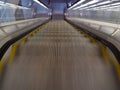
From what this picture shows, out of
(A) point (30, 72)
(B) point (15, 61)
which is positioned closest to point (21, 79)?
(A) point (30, 72)

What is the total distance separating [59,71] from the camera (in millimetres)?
3738

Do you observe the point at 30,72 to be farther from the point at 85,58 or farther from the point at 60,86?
the point at 85,58

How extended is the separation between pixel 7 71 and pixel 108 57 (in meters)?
1.67

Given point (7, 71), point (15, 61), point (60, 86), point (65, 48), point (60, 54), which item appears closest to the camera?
point (60, 86)

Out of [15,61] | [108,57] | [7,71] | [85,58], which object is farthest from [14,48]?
[108,57]

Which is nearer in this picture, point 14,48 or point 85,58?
point 85,58

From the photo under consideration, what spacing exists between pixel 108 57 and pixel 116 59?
0.17 m

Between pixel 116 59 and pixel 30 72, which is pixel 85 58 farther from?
pixel 30 72

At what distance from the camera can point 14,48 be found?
4.51 m

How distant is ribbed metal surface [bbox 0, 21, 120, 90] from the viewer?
3.41 metres

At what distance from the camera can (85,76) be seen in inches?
141

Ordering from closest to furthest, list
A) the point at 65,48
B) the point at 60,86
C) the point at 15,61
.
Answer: the point at 60,86 → the point at 15,61 → the point at 65,48

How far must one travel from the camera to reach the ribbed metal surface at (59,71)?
3410 mm

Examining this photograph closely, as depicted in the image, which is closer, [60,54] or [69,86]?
[69,86]
